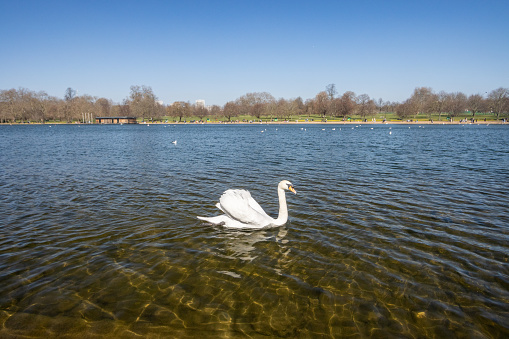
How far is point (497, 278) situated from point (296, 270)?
162 inches

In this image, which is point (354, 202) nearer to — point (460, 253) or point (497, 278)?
point (460, 253)

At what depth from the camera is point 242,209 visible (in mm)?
7918

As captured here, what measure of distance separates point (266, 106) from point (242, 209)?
451 ft

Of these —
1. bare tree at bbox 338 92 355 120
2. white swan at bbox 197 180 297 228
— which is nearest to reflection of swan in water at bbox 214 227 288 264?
white swan at bbox 197 180 297 228

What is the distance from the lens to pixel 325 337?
4.32 metres

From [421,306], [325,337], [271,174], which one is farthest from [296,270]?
[271,174]

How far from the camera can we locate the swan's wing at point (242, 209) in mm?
7906

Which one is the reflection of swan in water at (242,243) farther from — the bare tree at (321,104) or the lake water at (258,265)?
the bare tree at (321,104)

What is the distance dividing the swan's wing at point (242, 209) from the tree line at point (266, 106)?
12926 cm

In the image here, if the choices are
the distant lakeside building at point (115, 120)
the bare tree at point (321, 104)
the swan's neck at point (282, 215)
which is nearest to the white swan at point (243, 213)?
the swan's neck at point (282, 215)

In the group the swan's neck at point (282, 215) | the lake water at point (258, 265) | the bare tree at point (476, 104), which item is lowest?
the lake water at point (258, 265)

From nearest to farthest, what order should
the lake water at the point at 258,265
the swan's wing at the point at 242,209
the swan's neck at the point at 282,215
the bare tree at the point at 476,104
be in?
1. the lake water at the point at 258,265
2. the swan's wing at the point at 242,209
3. the swan's neck at the point at 282,215
4. the bare tree at the point at 476,104

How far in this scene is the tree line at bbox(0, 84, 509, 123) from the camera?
11600 centimetres

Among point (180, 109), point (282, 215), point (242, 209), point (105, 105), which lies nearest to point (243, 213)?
point (242, 209)
